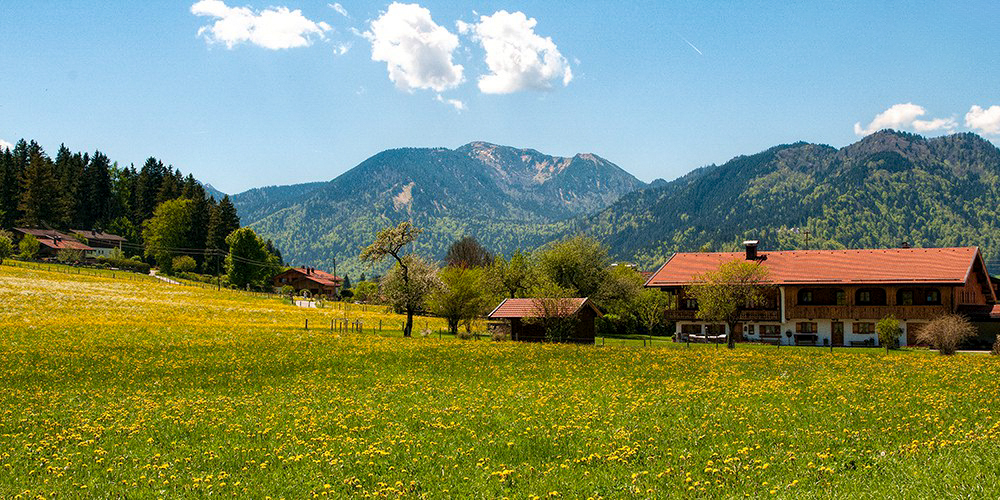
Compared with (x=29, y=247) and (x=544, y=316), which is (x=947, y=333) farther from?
(x=29, y=247)

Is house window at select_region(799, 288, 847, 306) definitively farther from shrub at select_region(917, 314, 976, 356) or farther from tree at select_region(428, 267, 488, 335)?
tree at select_region(428, 267, 488, 335)

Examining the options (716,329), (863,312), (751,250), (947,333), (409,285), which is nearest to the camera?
(947,333)

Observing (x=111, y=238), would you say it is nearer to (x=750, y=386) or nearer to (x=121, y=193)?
(x=121, y=193)

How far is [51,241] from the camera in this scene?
13062cm

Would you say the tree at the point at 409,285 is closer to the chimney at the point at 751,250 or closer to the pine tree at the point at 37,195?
the chimney at the point at 751,250

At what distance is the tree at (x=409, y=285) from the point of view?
61.0 meters

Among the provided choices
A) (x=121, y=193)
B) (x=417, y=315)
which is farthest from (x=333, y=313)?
(x=121, y=193)

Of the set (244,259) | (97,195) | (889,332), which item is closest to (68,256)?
(244,259)

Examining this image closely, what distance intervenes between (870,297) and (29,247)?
131m

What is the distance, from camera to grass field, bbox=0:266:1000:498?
12.0 m

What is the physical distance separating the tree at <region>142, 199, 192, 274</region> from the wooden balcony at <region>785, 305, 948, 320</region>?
378 ft

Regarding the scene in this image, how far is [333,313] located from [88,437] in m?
68.0

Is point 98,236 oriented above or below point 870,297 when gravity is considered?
above

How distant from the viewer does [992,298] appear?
237ft
